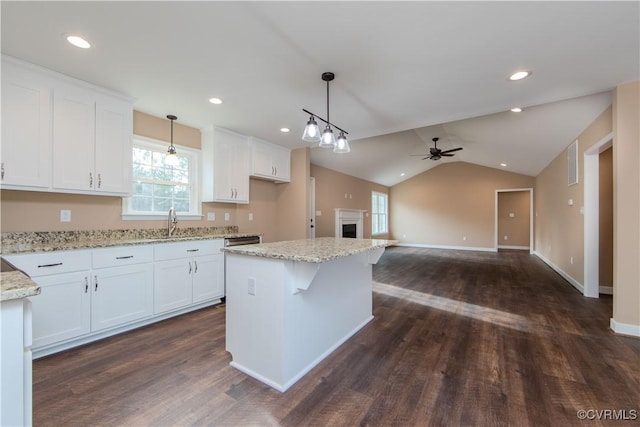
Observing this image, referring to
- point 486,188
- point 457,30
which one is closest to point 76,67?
point 457,30

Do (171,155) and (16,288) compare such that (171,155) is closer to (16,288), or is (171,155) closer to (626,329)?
(16,288)

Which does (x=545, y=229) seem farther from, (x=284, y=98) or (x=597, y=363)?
(x=284, y=98)

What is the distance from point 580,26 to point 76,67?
3828 mm

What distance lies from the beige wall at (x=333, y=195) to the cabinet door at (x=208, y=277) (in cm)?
334

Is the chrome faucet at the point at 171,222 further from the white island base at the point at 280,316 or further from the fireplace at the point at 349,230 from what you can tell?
the fireplace at the point at 349,230

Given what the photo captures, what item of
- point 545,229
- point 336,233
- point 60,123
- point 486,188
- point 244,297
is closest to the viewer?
point 244,297

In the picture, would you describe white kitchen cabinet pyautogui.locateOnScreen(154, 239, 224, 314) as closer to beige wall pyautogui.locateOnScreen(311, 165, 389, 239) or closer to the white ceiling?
the white ceiling

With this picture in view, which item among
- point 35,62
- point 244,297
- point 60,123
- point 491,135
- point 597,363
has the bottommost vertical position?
point 597,363

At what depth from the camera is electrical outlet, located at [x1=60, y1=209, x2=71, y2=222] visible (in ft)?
8.65

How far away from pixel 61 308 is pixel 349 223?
6267 millimetres

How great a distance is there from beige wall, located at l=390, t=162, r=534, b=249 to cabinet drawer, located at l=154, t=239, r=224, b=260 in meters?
8.16

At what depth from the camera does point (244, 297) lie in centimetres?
204

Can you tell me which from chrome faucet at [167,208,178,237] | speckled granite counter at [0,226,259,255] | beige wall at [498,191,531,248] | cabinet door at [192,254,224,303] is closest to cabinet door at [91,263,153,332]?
speckled granite counter at [0,226,259,255]

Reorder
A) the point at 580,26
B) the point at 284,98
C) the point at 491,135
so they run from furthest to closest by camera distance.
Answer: the point at 491,135, the point at 284,98, the point at 580,26
